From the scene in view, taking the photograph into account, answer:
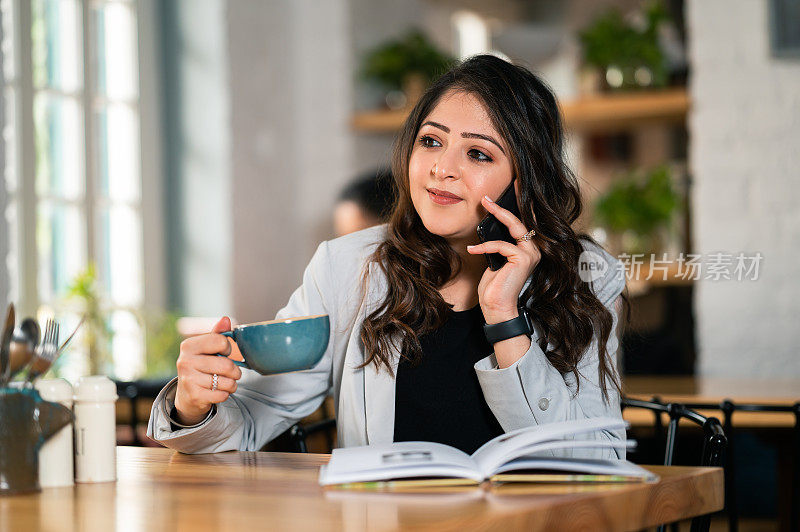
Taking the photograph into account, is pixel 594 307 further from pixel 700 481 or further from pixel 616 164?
pixel 616 164

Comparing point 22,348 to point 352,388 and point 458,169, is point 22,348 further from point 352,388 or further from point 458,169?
point 458,169

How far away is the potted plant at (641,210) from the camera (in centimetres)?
356

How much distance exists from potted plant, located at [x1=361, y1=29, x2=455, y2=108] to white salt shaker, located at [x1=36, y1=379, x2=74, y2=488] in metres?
3.09

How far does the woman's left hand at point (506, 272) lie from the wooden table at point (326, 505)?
0.47 meters

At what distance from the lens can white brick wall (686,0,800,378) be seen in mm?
3285

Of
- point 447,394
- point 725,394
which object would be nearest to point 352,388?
point 447,394

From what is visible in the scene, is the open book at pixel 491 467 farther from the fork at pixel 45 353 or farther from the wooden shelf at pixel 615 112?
the wooden shelf at pixel 615 112

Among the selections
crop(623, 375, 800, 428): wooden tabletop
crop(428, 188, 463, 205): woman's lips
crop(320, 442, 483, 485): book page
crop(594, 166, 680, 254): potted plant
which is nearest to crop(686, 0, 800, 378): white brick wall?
crop(594, 166, 680, 254): potted plant

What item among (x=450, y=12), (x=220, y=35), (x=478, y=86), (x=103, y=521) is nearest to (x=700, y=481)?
(x=103, y=521)

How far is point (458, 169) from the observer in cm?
167

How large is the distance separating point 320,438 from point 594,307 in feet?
5.10

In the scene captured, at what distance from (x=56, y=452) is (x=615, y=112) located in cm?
301

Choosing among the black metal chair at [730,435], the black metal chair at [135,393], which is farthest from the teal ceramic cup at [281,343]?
the black metal chair at [135,393]

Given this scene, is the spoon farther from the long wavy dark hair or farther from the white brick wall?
the white brick wall
